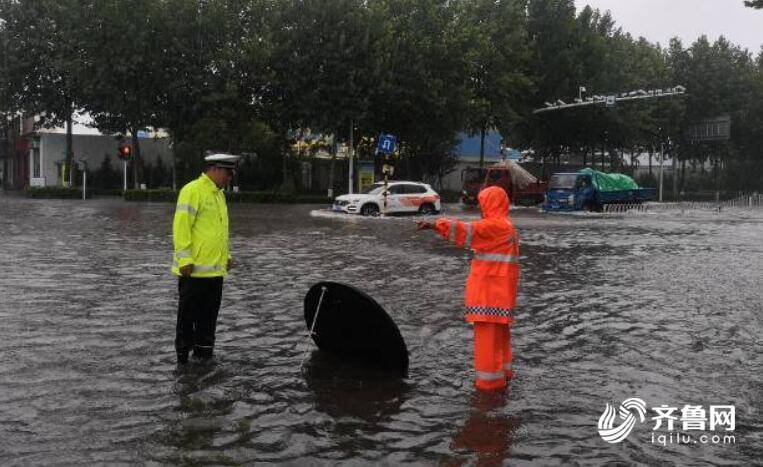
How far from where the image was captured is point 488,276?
6.37m

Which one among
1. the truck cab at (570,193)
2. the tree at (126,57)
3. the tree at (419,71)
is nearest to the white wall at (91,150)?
the tree at (126,57)

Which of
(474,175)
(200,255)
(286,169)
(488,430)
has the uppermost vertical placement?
(286,169)

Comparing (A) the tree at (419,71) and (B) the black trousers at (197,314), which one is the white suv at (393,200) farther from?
(B) the black trousers at (197,314)

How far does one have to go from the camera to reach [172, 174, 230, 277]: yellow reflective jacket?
6.84 meters

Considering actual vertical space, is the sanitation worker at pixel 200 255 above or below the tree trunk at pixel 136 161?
below

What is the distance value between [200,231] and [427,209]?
2777 centimetres

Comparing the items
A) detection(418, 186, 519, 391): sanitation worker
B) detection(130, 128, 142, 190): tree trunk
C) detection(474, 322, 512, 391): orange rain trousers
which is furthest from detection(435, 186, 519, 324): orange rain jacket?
detection(130, 128, 142, 190): tree trunk

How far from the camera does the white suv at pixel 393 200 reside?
32.8 metres

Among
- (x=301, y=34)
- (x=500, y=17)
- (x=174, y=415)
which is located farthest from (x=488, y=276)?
(x=500, y=17)

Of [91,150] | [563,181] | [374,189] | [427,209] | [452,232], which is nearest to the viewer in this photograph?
[452,232]

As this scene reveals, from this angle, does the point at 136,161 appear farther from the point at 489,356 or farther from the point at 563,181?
the point at 489,356

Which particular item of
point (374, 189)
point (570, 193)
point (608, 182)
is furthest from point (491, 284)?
point (608, 182)

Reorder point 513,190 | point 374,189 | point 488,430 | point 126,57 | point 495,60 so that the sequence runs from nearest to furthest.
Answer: point 488,430, point 374,189, point 513,190, point 126,57, point 495,60

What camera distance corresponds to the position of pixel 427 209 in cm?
3450
